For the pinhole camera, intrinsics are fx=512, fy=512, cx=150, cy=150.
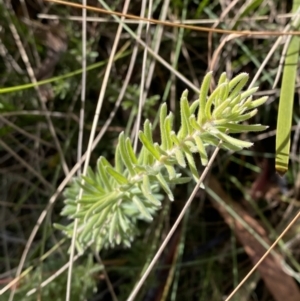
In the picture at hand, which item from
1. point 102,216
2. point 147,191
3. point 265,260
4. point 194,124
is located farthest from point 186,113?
point 265,260

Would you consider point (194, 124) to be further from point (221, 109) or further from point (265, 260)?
point (265, 260)

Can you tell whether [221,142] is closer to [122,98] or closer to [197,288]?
[122,98]

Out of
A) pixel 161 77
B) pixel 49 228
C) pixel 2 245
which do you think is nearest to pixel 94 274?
pixel 49 228

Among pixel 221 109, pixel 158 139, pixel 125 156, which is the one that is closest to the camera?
pixel 221 109

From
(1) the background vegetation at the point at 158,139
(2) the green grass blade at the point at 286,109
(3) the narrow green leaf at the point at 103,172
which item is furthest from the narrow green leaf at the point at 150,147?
(1) the background vegetation at the point at 158,139

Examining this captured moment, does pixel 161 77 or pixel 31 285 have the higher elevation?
pixel 161 77

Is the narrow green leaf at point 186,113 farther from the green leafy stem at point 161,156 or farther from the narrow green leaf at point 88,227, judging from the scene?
the narrow green leaf at point 88,227

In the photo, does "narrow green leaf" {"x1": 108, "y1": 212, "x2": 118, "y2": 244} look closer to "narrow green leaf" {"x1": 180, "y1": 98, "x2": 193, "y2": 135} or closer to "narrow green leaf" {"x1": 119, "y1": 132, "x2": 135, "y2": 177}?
"narrow green leaf" {"x1": 119, "y1": 132, "x2": 135, "y2": 177}

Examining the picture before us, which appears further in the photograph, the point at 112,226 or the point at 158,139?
the point at 158,139
